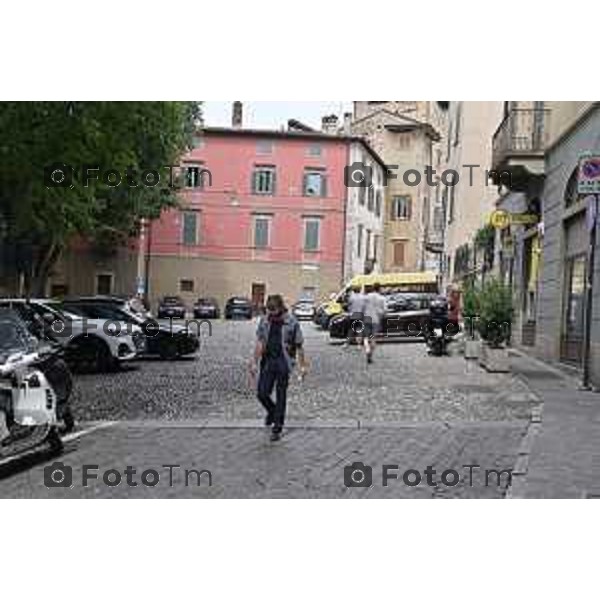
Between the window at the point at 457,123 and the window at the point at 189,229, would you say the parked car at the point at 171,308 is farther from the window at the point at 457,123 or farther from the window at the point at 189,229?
the window at the point at 457,123

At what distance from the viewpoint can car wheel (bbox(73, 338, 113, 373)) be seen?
22.9 ft

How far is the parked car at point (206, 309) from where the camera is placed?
267 inches

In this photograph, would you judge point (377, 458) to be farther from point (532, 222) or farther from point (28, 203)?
point (532, 222)

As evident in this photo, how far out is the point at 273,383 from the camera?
6.85m

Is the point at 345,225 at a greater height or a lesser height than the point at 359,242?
greater

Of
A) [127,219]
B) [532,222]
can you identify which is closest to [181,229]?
[127,219]

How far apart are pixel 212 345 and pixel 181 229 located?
2.72 ft

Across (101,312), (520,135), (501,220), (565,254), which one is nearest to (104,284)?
(101,312)

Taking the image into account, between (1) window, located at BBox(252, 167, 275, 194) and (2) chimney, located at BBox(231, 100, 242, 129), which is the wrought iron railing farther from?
(2) chimney, located at BBox(231, 100, 242, 129)

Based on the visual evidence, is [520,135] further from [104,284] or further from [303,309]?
[104,284]

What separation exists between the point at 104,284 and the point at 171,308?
487 millimetres

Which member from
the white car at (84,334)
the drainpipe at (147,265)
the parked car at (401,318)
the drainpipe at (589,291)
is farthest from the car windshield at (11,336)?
the drainpipe at (589,291)

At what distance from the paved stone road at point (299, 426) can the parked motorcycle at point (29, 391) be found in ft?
0.45

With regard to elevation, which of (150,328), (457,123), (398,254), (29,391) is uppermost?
(457,123)
